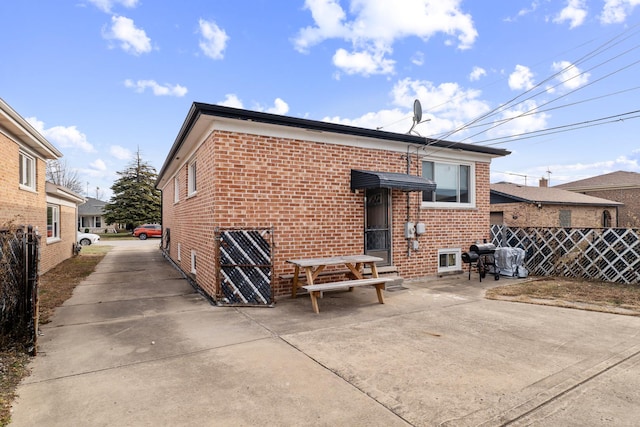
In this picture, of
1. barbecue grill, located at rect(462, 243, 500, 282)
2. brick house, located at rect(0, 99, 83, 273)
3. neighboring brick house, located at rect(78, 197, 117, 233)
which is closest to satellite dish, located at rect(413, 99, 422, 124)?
barbecue grill, located at rect(462, 243, 500, 282)

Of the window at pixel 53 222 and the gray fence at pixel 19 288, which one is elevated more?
the window at pixel 53 222

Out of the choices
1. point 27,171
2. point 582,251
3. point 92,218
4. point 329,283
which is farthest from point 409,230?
point 92,218

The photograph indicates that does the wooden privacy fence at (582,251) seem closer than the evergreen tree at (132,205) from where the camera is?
Yes

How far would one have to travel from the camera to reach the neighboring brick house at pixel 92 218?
43781 mm

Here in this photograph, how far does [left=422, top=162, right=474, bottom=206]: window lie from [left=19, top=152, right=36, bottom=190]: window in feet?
37.4

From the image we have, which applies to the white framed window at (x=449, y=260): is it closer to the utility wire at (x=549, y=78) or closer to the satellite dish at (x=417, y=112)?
the utility wire at (x=549, y=78)

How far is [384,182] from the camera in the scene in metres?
7.13

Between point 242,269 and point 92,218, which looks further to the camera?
point 92,218

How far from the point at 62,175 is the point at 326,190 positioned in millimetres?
59580

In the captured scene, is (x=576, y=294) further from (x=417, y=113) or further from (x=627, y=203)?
(x=627, y=203)

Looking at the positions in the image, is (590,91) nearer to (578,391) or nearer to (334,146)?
(334,146)

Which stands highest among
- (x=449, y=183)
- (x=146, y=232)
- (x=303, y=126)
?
(x=303, y=126)

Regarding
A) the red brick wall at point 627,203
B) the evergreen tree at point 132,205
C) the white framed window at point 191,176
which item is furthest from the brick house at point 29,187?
the red brick wall at point 627,203

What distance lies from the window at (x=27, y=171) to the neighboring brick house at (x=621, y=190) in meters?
31.4
